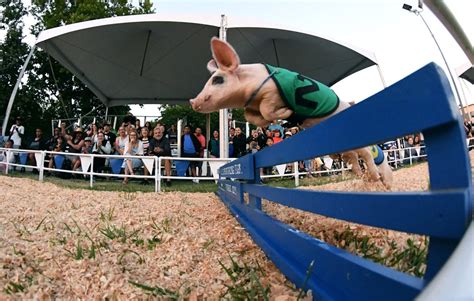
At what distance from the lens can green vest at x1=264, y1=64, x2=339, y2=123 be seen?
85.2 inches

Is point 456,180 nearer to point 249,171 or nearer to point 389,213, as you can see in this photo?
point 389,213

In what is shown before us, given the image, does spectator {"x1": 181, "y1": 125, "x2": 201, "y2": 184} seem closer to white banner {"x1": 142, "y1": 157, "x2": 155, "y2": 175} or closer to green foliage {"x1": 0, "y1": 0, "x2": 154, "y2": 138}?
white banner {"x1": 142, "y1": 157, "x2": 155, "y2": 175}

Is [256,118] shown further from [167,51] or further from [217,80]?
[167,51]

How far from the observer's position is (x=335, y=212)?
1.06 meters

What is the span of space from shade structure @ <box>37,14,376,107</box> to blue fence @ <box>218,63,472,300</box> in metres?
8.20

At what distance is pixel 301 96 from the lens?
2.20 metres

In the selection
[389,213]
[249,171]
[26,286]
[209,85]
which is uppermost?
[209,85]

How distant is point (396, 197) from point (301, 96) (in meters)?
1.50

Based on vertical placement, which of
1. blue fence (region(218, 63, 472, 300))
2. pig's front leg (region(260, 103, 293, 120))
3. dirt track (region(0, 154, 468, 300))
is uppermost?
pig's front leg (region(260, 103, 293, 120))

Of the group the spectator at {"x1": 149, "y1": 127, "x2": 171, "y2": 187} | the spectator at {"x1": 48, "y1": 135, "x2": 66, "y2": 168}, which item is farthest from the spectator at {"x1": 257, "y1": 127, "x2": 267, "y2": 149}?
the spectator at {"x1": 48, "y1": 135, "x2": 66, "y2": 168}

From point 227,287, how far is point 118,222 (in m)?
1.81

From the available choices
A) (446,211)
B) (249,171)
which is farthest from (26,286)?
(446,211)

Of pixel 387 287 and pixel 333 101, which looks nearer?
pixel 387 287

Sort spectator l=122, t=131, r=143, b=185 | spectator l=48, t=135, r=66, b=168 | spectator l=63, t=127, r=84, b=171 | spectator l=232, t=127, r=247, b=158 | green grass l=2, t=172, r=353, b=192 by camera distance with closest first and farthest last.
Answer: green grass l=2, t=172, r=353, b=192
spectator l=122, t=131, r=143, b=185
spectator l=63, t=127, r=84, b=171
spectator l=232, t=127, r=247, b=158
spectator l=48, t=135, r=66, b=168
